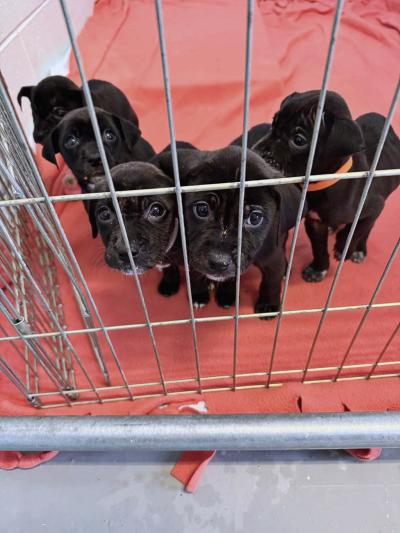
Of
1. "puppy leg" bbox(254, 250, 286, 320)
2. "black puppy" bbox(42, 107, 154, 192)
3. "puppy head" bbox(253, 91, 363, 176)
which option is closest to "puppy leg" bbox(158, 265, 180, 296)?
"puppy leg" bbox(254, 250, 286, 320)

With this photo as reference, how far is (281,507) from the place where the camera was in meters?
1.19

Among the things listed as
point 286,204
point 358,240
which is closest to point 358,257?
point 358,240

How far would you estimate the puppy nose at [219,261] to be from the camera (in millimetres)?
1089

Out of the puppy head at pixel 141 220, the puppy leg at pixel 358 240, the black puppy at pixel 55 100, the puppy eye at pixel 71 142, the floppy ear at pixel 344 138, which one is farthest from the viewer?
the black puppy at pixel 55 100

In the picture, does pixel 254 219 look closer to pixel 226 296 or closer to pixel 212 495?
pixel 226 296

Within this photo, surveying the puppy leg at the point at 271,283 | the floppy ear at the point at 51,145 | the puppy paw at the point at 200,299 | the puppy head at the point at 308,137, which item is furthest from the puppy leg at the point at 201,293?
the floppy ear at the point at 51,145

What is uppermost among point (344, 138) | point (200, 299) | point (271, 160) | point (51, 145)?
point (344, 138)

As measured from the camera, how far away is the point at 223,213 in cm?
107

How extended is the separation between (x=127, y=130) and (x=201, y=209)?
2.18 feet

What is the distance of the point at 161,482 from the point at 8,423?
440 mm

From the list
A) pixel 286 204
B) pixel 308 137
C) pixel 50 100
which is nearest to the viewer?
pixel 286 204

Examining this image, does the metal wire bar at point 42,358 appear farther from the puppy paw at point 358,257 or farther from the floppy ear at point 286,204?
the puppy paw at point 358,257

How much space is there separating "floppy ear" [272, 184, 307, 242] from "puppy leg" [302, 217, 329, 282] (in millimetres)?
317

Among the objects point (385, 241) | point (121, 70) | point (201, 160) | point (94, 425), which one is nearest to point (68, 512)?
point (94, 425)
